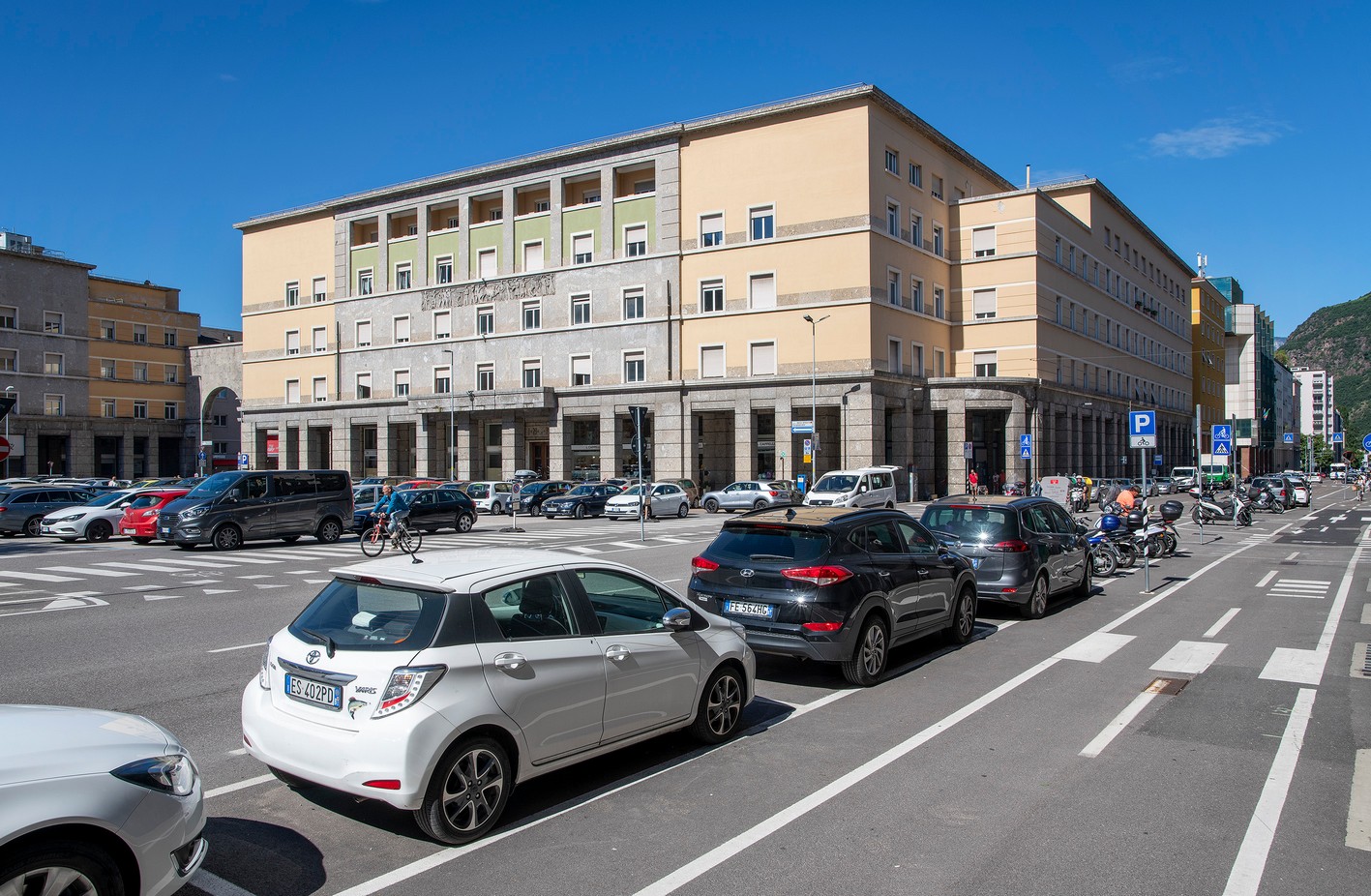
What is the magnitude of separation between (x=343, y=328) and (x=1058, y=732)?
2474 inches

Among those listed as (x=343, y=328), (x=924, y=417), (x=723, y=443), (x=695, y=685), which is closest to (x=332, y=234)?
(x=343, y=328)

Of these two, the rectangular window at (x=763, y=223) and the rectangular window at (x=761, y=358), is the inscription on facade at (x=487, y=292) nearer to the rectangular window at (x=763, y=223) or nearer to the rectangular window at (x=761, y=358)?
the rectangular window at (x=763, y=223)

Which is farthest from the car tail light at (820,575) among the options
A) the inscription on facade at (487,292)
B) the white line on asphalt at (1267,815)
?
the inscription on facade at (487,292)

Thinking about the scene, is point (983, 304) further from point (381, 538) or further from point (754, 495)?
point (381, 538)

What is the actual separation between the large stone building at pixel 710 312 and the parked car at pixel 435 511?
1983 centimetres

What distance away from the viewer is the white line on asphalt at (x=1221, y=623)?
11656 mm

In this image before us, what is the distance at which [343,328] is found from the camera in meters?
63.5

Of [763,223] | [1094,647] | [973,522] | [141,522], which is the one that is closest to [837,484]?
[763,223]

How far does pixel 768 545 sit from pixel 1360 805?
4.70m

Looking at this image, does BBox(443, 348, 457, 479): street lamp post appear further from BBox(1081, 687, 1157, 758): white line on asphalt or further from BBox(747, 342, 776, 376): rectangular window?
BBox(1081, 687, 1157, 758): white line on asphalt

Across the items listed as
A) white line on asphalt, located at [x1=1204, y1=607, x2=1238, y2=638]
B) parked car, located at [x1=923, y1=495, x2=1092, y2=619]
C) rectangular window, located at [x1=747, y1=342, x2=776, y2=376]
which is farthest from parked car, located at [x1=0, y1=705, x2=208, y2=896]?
rectangular window, located at [x1=747, y1=342, x2=776, y2=376]

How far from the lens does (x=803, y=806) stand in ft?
18.1

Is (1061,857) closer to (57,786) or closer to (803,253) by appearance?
(57,786)

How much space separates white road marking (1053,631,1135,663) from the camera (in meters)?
10.1
